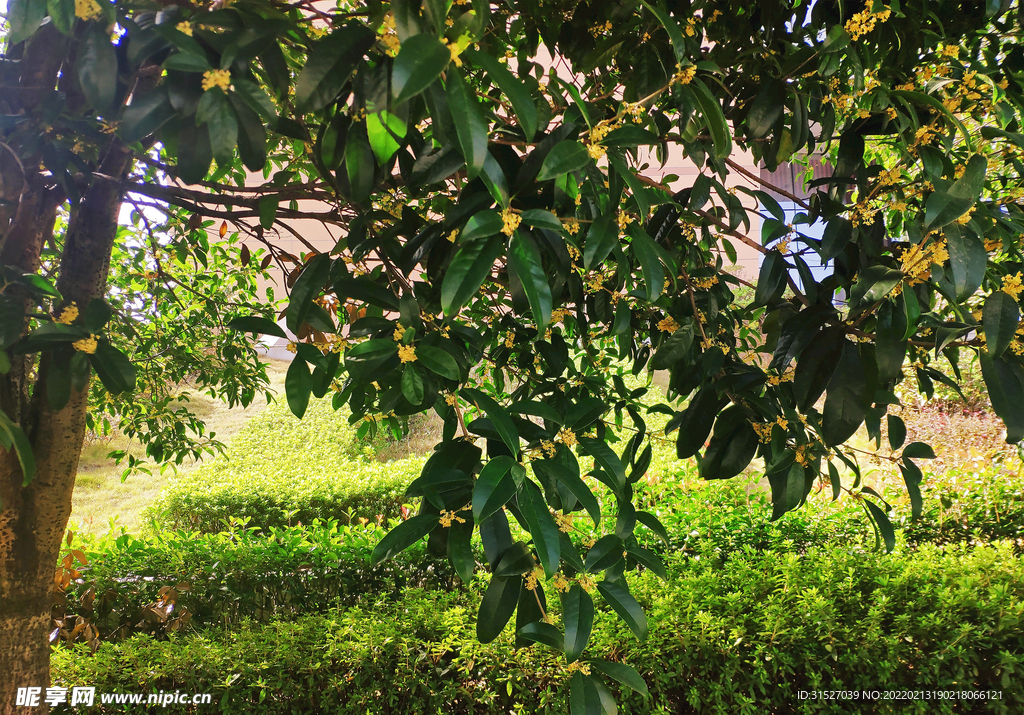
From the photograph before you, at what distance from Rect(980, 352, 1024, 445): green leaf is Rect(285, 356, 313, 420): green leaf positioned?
2.55ft

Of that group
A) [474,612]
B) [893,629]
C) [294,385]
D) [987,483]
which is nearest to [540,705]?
[474,612]

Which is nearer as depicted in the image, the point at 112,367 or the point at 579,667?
the point at 579,667

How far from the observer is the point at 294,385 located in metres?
0.65

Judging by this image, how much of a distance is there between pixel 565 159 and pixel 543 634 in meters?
0.51

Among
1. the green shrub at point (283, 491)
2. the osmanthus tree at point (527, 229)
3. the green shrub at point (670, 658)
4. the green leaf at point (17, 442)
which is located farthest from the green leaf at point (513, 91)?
the green shrub at point (283, 491)

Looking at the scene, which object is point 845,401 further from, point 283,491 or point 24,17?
point 283,491

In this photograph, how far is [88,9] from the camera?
571 millimetres

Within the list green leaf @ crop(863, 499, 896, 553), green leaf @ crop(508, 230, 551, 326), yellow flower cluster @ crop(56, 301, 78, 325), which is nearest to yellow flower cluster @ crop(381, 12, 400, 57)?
green leaf @ crop(508, 230, 551, 326)

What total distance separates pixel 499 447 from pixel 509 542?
A: 0.39 ft

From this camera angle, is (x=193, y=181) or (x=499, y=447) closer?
(x=193, y=181)

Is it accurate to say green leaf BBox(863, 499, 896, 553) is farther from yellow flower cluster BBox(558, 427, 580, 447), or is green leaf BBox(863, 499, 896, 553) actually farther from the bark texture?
the bark texture

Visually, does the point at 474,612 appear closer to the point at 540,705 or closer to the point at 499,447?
the point at 540,705

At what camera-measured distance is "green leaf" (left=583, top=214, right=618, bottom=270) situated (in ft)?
1.99

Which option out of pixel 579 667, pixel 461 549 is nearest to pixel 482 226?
pixel 461 549
